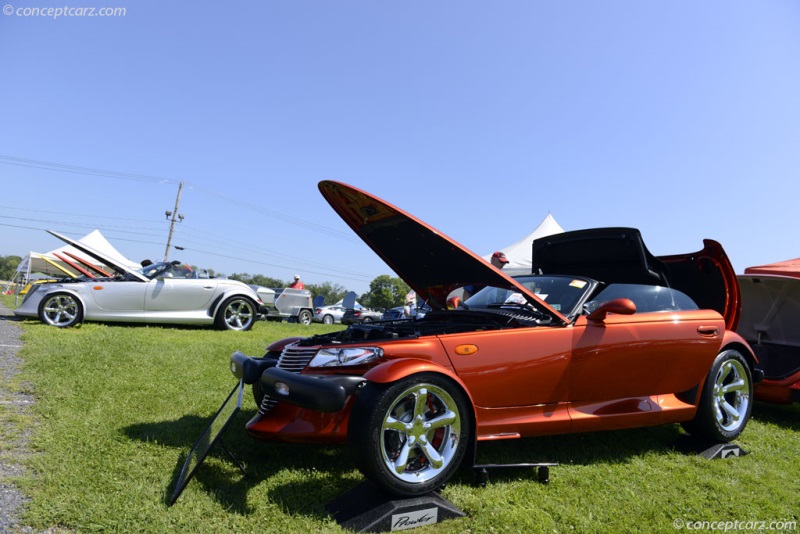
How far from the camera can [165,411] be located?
3.94m

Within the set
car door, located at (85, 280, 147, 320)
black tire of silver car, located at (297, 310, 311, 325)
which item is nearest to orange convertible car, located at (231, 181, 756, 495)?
car door, located at (85, 280, 147, 320)

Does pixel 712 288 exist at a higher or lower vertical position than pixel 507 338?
higher

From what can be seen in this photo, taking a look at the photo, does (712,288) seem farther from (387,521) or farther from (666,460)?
(387,521)

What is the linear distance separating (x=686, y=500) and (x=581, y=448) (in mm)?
855

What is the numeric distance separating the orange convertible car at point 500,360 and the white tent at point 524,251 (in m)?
9.02

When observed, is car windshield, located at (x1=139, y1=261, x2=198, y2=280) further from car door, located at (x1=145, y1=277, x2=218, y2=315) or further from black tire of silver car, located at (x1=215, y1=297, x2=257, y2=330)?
black tire of silver car, located at (x1=215, y1=297, x2=257, y2=330)

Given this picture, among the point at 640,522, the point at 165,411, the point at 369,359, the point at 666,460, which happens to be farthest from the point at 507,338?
the point at 165,411

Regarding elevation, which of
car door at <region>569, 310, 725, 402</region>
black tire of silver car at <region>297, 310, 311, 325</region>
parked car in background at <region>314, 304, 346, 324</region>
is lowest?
parked car in background at <region>314, 304, 346, 324</region>

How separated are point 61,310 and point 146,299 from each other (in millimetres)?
1271

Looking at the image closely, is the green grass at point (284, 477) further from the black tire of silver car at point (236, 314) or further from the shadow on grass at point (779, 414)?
the black tire of silver car at point (236, 314)

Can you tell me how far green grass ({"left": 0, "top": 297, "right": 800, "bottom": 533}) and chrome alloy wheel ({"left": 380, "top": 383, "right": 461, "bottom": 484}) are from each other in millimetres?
228

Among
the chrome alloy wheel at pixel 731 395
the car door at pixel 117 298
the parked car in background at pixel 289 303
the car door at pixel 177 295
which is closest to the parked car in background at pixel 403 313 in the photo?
the chrome alloy wheel at pixel 731 395

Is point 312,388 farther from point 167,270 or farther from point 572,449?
point 167,270

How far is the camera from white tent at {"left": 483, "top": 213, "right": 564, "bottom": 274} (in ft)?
46.6
